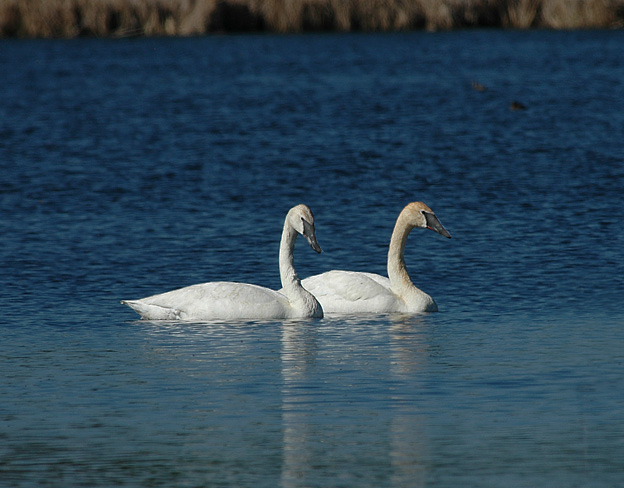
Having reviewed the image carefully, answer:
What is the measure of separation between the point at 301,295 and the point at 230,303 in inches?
27.2

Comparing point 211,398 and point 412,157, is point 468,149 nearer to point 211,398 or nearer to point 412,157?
point 412,157

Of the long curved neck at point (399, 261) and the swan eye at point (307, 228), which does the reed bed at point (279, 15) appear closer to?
the long curved neck at point (399, 261)

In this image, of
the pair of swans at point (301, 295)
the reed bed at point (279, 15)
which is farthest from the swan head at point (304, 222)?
the reed bed at point (279, 15)

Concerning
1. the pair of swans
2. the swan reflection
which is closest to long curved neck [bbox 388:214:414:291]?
the pair of swans

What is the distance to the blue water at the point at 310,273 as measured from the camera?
7.89m

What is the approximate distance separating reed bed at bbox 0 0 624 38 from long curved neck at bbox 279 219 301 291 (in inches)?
1587

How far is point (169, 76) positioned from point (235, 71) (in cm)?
254

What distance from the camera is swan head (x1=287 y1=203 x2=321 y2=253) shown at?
1280 centimetres

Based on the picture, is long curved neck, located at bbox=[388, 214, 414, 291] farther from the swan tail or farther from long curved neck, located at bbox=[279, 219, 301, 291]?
the swan tail

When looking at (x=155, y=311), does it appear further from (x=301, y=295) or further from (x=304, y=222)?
(x=304, y=222)

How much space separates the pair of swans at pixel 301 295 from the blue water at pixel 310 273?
21cm

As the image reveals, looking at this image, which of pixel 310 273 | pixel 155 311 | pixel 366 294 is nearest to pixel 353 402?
pixel 155 311

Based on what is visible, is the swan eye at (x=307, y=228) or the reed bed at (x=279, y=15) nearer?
the swan eye at (x=307, y=228)

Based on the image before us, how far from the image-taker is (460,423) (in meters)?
8.37
